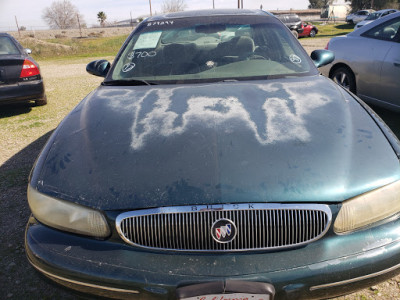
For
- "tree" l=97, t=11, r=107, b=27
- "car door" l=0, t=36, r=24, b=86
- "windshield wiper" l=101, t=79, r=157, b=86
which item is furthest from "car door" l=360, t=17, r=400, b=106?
"tree" l=97, t=11, r=107, b=27

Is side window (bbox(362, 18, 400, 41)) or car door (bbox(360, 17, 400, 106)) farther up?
side window (bbox(362, 18, 400, 41))

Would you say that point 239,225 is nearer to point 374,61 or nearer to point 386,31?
point 374,61

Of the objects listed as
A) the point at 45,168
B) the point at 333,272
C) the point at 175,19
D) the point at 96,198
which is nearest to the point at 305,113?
the point at 333,272

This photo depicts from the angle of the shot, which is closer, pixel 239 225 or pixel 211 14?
pixel 239 225

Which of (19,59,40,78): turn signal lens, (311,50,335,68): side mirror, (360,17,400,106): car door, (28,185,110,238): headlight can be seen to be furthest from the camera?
(19,59,40,78): turn signal lens

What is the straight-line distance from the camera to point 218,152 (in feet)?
5.49

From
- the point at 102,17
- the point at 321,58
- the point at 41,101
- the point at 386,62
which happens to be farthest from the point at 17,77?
the point at 102,17

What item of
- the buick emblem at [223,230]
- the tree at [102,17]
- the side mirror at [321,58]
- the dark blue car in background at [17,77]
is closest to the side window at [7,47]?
the dark blue car in background at [17,77]

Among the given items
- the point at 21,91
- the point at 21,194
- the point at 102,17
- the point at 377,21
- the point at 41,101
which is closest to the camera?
the point at 21,194

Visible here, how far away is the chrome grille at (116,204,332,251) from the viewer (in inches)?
57.7

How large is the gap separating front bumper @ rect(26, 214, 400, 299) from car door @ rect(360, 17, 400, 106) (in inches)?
127

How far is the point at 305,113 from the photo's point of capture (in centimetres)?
201

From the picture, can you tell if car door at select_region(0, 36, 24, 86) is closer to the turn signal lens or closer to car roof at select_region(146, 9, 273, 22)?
the turn signal lens

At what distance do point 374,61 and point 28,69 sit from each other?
5.33 m
